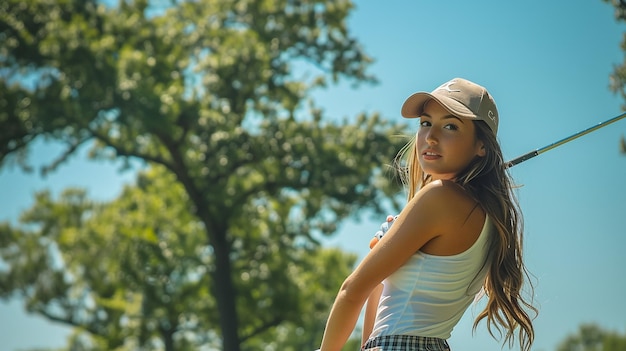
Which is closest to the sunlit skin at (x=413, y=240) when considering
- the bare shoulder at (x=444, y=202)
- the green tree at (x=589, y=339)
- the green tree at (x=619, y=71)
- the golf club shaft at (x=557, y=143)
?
the bare shoulder at (x=444, y=202)

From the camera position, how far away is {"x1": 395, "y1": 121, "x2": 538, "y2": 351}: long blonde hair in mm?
2248

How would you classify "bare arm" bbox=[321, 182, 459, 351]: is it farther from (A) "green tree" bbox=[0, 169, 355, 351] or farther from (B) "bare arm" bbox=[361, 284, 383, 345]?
(A) "green tree" bbox=[0, 169, 355, 351]

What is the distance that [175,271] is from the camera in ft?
66.0

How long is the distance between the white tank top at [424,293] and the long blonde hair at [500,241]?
0.08m

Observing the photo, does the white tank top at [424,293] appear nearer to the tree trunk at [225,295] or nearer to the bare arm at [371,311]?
the bare arm at [371,311]

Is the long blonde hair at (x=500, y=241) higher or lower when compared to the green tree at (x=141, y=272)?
lower

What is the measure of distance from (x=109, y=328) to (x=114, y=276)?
9.63 ft

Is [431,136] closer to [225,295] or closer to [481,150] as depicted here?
[481,150]

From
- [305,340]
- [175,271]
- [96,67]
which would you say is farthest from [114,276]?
[96,67]

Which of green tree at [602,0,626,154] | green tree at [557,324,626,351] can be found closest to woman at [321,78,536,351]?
green tree at [602,0,626,154]

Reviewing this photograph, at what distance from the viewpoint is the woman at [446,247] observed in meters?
2.11

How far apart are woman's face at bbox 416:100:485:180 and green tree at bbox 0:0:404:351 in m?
13.4

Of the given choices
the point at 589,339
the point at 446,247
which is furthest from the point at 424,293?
the point at 589,339

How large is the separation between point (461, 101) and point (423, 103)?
119mm
